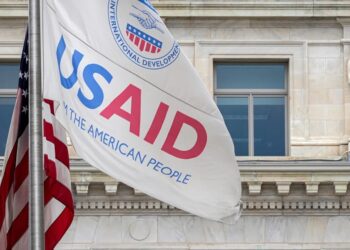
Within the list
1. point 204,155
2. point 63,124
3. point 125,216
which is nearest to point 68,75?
point 63,124

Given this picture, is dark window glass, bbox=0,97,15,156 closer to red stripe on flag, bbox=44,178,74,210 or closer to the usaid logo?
red stripe on flag, bbox=44,178,74,210

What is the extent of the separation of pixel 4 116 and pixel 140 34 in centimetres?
1231

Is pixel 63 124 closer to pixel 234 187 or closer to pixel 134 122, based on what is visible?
pixel 134 122

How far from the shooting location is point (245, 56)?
101 ft

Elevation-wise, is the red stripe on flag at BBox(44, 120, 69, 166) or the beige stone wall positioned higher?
the beige stone wall

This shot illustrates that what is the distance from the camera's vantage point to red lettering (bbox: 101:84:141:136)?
18375 mm

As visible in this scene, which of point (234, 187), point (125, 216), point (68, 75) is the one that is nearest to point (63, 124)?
point (68, 75)

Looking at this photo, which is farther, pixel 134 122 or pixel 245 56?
pixel 245 56

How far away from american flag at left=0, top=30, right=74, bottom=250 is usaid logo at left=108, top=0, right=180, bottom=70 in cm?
102

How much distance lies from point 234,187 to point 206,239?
1105cm

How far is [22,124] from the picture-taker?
745 inches

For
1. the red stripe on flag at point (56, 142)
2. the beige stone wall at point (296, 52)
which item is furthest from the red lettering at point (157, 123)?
the beige stone wall at point (296, 52)

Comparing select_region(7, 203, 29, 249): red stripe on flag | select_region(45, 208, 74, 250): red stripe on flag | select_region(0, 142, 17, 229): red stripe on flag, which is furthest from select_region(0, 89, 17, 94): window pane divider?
select_region(45, 208, 74, 250): red stripe on flag

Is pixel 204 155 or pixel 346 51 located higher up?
pixel 346 51
